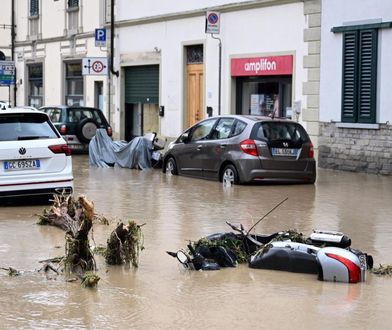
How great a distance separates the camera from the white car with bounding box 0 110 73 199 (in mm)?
A: 12602

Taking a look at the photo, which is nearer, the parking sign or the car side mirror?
the car side mirror

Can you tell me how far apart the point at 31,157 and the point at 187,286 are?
586cm

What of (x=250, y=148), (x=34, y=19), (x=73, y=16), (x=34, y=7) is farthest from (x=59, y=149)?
(x=34, y=7)

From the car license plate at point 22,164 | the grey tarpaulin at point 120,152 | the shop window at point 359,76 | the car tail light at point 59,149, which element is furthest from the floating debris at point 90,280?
the grey tarpaulin at point 120,152

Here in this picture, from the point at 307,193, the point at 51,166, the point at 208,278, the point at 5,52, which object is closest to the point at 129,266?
the point at 208,278

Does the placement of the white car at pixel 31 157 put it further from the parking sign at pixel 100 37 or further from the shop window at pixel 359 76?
the parking sign at pixel 100 37

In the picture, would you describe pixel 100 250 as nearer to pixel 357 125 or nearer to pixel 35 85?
pixel 357 125

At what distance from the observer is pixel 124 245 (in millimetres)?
8266

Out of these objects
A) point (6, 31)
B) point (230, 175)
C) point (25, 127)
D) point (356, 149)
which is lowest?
point (230, 175)

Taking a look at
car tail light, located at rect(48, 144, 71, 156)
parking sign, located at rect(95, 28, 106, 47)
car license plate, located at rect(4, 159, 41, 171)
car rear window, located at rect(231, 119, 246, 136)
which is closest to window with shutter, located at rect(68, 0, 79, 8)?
parking sign, located at rect(95, 28, 106, 47)

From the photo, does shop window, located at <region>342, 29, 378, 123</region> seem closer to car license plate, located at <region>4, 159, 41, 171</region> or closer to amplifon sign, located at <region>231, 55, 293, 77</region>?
amplifon sign, located at <region>231, 55, 293, 77</region>

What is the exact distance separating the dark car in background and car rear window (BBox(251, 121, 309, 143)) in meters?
10.2

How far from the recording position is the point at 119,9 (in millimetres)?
30078

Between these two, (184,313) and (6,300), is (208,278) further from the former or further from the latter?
(6,300)
